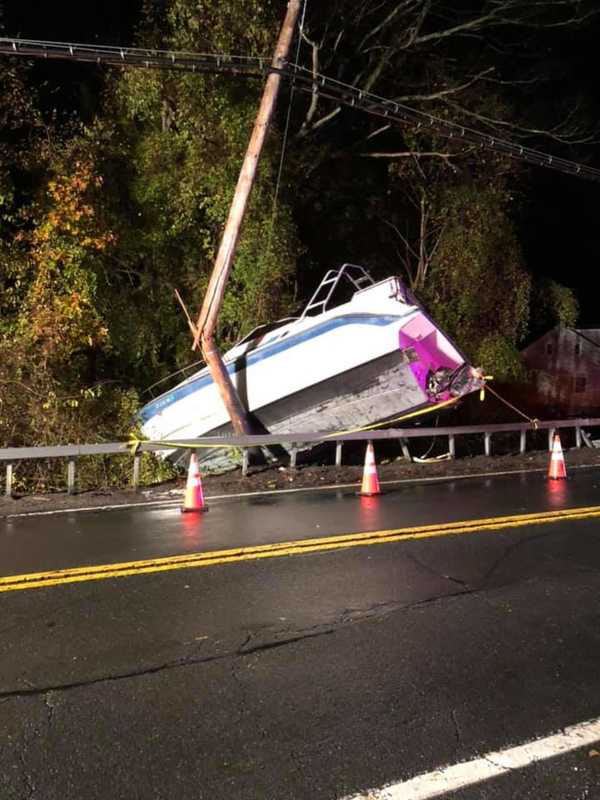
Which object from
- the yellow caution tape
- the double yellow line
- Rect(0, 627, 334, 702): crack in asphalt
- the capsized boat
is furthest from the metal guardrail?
Rect(0, 627, 334, 702): crack in asphalt

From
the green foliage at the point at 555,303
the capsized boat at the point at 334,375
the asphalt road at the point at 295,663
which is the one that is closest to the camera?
the asphalt road at the point at 295,663

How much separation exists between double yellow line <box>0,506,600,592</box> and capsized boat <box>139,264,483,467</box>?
405 cm

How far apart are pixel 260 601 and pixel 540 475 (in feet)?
26.8

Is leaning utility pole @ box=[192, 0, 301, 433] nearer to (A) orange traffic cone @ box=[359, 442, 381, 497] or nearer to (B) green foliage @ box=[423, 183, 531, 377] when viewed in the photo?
(A) orange traffic cone @ box=[359, 442, 381, 497]

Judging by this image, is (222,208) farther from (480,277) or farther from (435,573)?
(435,573)

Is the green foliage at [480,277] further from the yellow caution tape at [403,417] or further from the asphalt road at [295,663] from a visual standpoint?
the asphalt road at [295,663]

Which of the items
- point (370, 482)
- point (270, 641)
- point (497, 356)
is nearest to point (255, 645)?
point (270, 641)

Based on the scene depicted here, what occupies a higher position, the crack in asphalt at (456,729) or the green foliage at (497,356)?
the green foliage at (497,356)

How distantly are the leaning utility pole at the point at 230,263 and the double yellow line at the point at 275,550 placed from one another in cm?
567

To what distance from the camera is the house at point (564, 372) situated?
1961 cm

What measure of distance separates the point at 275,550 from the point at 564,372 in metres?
15.4

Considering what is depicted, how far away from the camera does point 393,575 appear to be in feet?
19.6

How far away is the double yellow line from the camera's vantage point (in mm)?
5879

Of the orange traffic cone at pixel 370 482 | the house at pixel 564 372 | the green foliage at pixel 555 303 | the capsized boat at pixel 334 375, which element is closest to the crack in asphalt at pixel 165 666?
the orange traffic cone at pixel 370 482
